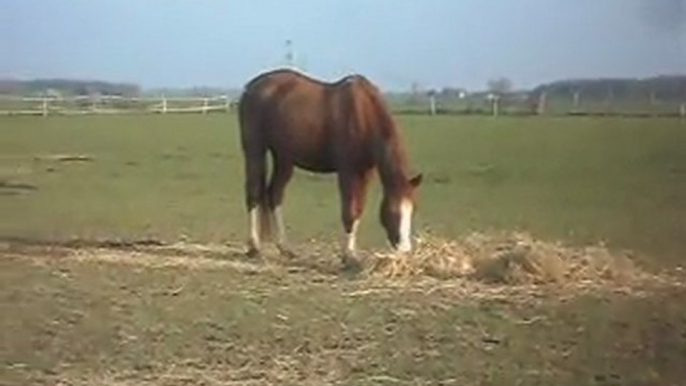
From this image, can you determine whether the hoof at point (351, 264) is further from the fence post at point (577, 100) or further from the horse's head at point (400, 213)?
the fence post at point (577, 100)

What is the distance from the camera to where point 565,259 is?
402 cm

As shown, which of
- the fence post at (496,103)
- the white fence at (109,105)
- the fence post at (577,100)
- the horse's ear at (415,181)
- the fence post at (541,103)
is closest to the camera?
the fence post at (577,100)

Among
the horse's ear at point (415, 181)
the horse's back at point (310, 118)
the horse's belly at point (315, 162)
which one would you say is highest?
the horse's back at point (310, 118)

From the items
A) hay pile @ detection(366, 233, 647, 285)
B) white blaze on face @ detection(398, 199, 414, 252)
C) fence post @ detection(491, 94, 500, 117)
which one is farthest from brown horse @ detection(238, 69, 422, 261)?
fence post @ detection(491, 94, 500, 117)

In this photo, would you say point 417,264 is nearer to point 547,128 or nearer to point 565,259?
point 565,259

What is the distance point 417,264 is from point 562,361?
1.19m

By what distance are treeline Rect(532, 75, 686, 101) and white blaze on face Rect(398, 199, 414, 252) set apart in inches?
44.1

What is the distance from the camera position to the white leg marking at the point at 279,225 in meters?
4.56

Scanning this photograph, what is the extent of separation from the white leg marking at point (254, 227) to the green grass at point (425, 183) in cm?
22

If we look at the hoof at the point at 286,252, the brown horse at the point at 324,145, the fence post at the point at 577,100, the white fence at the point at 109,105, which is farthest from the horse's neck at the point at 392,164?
the fence post at the point at 577,100

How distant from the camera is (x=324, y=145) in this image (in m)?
4.50

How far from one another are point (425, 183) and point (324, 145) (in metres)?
1.29

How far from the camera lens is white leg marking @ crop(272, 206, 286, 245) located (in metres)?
Answer: 4.56

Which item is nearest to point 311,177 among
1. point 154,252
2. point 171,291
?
point 154,252
